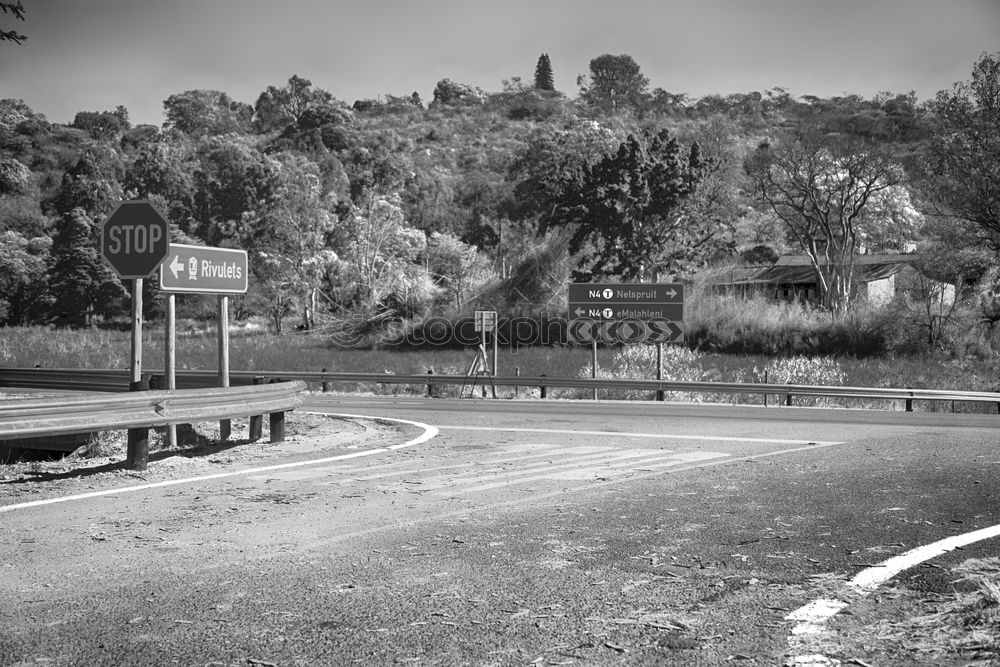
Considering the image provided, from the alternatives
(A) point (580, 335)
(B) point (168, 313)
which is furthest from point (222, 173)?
(B) point (168, 313)

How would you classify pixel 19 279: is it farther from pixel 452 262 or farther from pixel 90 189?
pixel 452 262

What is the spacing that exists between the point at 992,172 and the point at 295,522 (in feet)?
141

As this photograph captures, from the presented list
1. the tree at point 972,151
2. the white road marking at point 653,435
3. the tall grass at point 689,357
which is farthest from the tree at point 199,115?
the white road marking at point 653,435

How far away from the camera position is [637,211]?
190ft

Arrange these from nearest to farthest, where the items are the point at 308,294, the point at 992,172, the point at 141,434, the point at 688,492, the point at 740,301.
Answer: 1. the point at 688,492
2. the point at 141,434
3. the point at 992,172
4. the point at 740,301
5. the point at 308,294

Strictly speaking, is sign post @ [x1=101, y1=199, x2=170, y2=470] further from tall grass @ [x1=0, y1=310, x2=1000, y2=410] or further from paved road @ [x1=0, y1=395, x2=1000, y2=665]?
tall grass @ [x1=0, y1=310, x2=1000, y2=410]

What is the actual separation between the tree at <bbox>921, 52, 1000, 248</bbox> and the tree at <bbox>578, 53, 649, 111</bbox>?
14165 cm

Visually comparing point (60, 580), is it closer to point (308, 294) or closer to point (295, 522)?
point (295, 522)

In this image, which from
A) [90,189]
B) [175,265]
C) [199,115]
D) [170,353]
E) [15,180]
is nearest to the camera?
[175,265]

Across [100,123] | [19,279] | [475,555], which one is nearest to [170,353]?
[475,555]

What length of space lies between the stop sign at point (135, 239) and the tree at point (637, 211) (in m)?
47.5

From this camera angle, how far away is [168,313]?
11.9 meters

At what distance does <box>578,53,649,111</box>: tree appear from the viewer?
18550cm

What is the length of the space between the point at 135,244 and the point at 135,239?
2.3 inches
